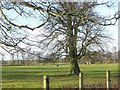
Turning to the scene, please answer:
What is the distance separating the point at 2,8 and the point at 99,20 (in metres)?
2.16

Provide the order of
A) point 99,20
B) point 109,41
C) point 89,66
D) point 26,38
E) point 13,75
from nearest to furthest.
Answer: point 99,20 → point 26,38 → point 13,75 → point 109,41 → point 89,66

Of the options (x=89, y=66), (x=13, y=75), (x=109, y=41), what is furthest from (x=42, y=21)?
(x=89, y=66)

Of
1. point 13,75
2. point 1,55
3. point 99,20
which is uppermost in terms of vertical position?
point 99,20

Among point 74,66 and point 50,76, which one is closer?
point 50,76

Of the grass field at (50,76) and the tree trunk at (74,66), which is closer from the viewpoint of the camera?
A: the grass field at (50,76)

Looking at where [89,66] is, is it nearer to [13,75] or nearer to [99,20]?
[13,75]

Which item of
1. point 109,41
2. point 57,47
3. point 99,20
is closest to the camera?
point 99,20

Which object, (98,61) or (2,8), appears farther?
(98,61)

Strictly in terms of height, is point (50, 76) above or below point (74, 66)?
below

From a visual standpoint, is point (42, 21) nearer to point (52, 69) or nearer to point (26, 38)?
point (26, 38)

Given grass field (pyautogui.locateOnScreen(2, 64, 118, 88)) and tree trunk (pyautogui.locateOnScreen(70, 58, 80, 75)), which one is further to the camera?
tree trunk (pyautogui.locateOnScreen(70, 58, 80, 75))

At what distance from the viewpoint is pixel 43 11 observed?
7137mm

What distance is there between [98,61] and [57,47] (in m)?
3.29

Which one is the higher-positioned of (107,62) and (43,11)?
(43,11)
